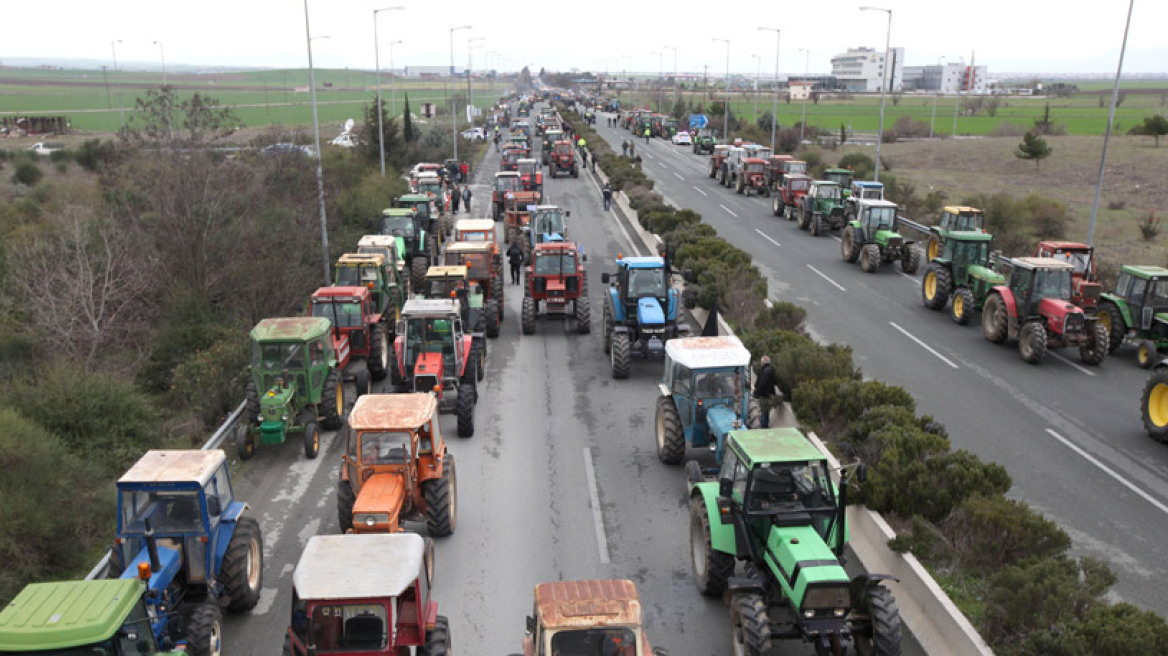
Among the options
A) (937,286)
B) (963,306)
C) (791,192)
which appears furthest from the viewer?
(791,192)

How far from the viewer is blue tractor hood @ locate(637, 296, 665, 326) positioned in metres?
20.5

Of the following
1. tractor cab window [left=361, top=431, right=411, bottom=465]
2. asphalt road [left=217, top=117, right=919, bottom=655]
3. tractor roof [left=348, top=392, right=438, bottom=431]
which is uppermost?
tractor roof [left=348, top=392, right=438, bottom=431]

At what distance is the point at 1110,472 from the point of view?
618 inches

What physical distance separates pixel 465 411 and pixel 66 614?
9804mm

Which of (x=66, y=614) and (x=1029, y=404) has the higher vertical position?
(x=66, y=614)

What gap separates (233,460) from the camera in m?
16.4

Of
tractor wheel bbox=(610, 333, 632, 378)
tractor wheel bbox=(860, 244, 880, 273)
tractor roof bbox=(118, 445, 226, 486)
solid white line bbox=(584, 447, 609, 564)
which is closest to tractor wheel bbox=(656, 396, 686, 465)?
solid white line bbox=(584, 447, 609, 564)

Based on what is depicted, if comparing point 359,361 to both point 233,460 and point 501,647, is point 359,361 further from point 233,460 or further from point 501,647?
point 501,647

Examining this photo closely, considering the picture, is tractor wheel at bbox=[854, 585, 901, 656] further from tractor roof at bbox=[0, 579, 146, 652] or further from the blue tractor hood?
the blue tractor hood

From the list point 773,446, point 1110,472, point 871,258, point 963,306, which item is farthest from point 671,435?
point 871,258

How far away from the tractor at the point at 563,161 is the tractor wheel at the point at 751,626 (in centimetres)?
5259

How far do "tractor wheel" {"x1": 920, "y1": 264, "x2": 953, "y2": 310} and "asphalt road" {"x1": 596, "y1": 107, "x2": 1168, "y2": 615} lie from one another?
0.38m

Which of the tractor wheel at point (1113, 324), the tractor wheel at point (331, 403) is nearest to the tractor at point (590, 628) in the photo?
the tractor wheel at point (331, 403)

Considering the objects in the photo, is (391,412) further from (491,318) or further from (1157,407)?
(1157,407)
